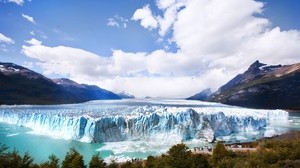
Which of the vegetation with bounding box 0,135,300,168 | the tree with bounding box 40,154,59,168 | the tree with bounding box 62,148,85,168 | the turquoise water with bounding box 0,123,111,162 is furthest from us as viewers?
the turquoise water with bounding box 0,123,111,162

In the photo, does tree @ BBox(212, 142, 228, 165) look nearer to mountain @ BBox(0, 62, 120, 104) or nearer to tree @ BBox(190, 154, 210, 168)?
tree @ BBox(190, 154, 210, 168)

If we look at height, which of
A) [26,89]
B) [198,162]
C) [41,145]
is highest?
[26,89]

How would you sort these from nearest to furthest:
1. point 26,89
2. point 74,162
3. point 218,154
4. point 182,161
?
1. point 74,162
2. point 182,161
3. point 218,154
4. point 26,89

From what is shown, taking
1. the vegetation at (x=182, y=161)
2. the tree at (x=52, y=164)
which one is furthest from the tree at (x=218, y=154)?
the tree at (x=52, y=164)

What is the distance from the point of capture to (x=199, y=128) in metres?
54.8

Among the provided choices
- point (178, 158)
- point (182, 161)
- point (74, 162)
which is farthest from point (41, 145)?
point (182, 161)

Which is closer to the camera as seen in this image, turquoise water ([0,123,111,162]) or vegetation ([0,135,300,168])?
vegetation ([0,135,300,168])

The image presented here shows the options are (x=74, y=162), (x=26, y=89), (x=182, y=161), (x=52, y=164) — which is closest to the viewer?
(x=52, y=164)

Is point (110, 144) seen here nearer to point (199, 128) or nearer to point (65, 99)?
point (199, 128)

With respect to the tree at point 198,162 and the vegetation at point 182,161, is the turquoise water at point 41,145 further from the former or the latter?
the tree at point 198,162

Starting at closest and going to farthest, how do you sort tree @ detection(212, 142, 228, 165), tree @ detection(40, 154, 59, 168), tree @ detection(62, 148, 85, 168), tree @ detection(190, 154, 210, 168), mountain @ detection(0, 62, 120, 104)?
tree @ detection(40, 154, 59, 168)
tree @ detection(62, 148, 85, 168)
tree @ detection(190, 154, 210, 168)
tree @ detection(212, 142, 228, 165)
mountain @ detection(0, 62, 120, 104)

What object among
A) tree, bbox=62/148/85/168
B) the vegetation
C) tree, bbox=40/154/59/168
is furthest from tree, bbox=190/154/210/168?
tree, bbox=40/154/59/168

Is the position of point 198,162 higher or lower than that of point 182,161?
lower

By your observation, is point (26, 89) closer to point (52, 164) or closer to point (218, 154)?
point (52, 164)
